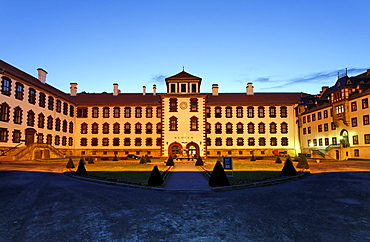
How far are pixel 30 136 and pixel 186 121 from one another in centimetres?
2473

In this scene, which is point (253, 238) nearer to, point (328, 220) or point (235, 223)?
point (235, 223)

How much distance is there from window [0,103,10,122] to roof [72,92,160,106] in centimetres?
2138

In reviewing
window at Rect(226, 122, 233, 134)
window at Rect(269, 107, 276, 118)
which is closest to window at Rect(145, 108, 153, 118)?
window at Rect(226, 122, 233, 134)

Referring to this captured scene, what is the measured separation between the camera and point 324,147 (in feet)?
153

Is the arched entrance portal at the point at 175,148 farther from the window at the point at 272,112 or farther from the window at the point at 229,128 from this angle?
the window at the point at 272,112

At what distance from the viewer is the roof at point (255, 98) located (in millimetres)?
54581

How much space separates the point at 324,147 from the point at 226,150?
17956 millimetres

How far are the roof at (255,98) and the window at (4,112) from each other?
35.2m

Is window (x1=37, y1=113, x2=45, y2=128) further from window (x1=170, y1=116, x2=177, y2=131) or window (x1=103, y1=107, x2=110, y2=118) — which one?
window (x1=170, y1=116, x2=177, y2=131)

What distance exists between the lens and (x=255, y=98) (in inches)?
2224

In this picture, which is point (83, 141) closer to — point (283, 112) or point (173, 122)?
point (173, 122)

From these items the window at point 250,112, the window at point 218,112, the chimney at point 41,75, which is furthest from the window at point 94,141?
the window at point 250,112

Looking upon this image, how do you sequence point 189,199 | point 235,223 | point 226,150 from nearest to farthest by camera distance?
point 235,223, point 189,199, point 226,150

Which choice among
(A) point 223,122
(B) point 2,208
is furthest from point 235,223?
(A) point 223,122
